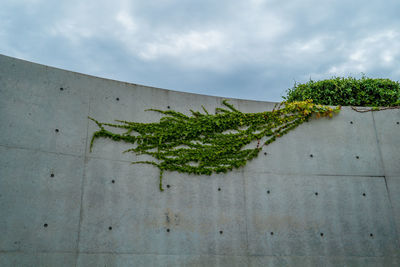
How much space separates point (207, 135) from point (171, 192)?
1106 mm

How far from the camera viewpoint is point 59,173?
15.9ft

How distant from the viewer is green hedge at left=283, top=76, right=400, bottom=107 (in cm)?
755

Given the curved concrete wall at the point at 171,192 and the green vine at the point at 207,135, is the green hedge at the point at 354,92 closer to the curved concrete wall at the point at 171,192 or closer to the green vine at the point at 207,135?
the curved concrete wall at the point at 171,192

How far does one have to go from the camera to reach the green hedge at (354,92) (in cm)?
755

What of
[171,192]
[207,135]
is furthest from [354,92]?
[171,192]

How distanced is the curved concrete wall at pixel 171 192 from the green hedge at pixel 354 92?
0.61 metres

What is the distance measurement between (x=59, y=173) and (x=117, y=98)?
140 cm

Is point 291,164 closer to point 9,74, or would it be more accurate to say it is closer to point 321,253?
point 321,253

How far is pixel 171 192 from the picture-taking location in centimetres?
546

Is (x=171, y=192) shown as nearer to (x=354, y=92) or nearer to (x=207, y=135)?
(x=207, y=135)

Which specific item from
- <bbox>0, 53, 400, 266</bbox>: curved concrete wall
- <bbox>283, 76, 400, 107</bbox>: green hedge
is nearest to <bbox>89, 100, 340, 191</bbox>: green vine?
<bbox>0, 53, 400, 266</bbox>: curved concrete wall

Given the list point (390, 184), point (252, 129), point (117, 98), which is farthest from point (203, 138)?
point (390, 184)

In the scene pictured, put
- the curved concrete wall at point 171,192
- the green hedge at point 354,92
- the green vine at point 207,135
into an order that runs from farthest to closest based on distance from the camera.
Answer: the green hedge at point 354,92
the green vine at point 207,135
the curved concrete wall at point 171,192

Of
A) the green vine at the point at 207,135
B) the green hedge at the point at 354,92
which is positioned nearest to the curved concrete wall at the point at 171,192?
the green vine at the point at 207,135
